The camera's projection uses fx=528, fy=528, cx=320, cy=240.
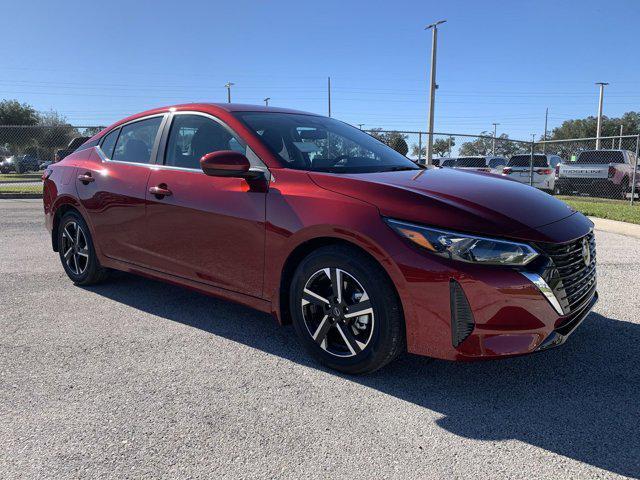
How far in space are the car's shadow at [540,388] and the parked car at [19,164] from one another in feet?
118

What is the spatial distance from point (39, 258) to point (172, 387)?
4263 mm

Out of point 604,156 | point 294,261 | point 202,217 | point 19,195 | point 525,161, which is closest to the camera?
point 294,261

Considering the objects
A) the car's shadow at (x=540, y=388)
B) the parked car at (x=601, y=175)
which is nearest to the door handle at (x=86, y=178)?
the car's shadow at (x=540, y=388)

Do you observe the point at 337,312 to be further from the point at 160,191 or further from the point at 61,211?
the point at 61,211

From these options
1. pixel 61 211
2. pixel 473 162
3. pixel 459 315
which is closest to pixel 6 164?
pixel 473 162

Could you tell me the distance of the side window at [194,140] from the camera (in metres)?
3.75

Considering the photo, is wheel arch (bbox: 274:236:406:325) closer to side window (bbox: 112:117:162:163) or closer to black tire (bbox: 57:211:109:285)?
side window (bbox: 112:117:162:163)

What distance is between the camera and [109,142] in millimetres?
4801

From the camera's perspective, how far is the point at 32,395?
2.85 m

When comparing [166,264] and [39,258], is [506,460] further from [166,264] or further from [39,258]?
[39,258]

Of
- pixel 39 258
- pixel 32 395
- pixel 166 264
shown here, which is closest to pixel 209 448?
pixel 32 395

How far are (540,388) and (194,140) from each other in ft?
9.40

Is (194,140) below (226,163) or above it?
above

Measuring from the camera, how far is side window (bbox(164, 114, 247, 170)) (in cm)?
375
